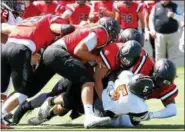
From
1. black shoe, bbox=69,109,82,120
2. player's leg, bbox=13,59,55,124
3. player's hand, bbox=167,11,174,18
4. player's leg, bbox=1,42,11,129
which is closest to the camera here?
player's leg, bbox=1,42,11,129

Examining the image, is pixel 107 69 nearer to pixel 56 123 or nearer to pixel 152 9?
pixel 56 123

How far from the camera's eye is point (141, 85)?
24.1 feet

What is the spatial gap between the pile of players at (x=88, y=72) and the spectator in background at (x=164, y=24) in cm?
634

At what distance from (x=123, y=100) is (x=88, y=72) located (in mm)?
476

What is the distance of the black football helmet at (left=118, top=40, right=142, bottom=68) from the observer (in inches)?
291

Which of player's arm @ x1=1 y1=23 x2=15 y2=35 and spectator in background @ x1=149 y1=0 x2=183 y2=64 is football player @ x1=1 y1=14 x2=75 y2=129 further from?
spectator in background @ x1=149 y1=0 x2=183 y2=64

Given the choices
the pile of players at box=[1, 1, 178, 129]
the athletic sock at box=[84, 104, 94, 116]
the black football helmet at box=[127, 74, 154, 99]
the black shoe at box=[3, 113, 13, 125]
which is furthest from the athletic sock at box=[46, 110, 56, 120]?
the black football helmet at box=[127, 74, 154, 99]

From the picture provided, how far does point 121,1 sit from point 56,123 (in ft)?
23.6

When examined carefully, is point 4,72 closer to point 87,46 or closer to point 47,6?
point 87,46

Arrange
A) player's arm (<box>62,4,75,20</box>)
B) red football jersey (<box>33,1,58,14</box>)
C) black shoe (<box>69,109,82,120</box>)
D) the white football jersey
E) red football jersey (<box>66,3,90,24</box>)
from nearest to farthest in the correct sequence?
1. the white football jersey
2. black shoe (<box>69,109,82,120</box>)
3. player's arm (<box>62,4,75,20</box>)
4. red football jersey (<box>66,3,90,24</box>)
5. red football jersey (<box>33,1,58,14</box>)

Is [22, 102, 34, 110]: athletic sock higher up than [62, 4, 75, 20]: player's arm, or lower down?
higher up

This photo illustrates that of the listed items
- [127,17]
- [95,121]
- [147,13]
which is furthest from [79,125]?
[147,13]

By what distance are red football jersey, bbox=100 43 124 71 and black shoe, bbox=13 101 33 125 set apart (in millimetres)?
1091

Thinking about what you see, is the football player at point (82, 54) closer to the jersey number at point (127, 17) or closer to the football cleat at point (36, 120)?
the football cleat at point (36, 120)
